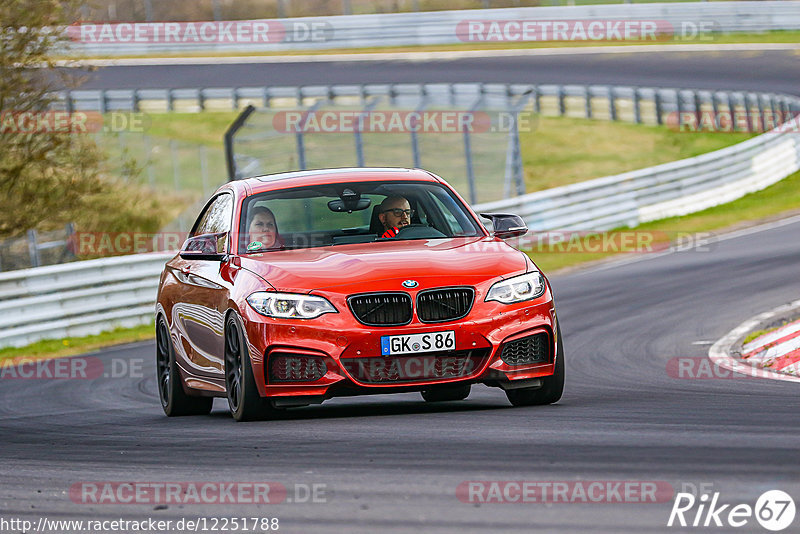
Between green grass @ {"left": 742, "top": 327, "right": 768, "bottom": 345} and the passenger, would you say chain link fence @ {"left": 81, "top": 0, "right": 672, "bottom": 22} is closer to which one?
green grass @ {"left": 742, "top": 327, "right": 768, "bottom": 345}

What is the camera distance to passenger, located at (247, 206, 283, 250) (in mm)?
8875

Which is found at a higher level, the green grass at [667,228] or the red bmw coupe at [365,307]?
the red bmw coupe at [365,307]

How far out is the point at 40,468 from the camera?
22.8 feet

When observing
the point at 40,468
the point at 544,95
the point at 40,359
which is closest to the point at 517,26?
the point at 544,95

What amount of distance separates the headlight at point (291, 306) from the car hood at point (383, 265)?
0.17 feet

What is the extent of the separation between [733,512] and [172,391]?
5.84 m

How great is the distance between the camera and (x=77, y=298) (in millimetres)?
17891
